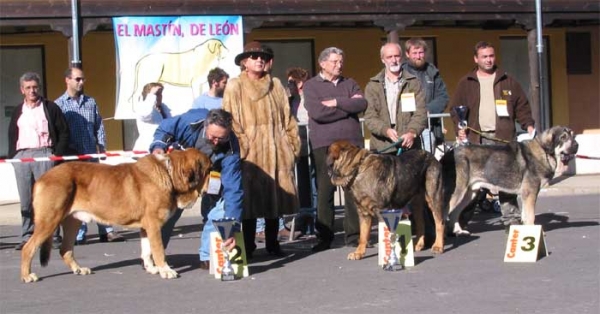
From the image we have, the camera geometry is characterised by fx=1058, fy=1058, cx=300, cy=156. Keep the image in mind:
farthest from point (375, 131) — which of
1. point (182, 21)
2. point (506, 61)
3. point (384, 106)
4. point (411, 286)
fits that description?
point (506, 61)

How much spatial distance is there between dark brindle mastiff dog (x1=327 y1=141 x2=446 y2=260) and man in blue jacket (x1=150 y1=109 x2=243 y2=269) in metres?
1.08

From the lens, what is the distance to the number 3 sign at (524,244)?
9484mm

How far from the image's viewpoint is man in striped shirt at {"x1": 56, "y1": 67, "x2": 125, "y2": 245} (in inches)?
470

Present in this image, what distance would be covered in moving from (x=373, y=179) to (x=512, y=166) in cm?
193

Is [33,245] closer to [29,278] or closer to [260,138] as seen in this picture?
[29,278]

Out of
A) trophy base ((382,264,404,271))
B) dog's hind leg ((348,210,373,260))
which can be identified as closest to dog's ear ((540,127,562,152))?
dog's hind leg ((348,210,373,260))

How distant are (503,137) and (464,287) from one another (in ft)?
12.1

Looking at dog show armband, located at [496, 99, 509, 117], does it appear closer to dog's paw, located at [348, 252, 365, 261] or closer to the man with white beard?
the man with white beard

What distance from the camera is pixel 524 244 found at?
9.52 metres

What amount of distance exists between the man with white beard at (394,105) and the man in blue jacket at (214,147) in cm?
195

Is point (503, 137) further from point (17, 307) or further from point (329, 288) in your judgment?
point (17, 307)

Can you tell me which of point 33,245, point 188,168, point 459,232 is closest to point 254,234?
point 188,168

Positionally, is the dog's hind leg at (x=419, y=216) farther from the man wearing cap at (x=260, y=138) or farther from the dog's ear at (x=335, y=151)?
the man wearing cap at (x=260, y=138)

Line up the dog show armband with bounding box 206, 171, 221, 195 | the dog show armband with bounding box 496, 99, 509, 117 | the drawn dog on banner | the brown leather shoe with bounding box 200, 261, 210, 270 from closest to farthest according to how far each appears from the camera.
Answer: the dog show armband with bounding box 206, 171, 221, 195 → the brown leather shoe with bounding box 200, 261, 210, 270 → the dog show armband with bounding box 496, 99, 509, 117 → the drawn dog on banner
